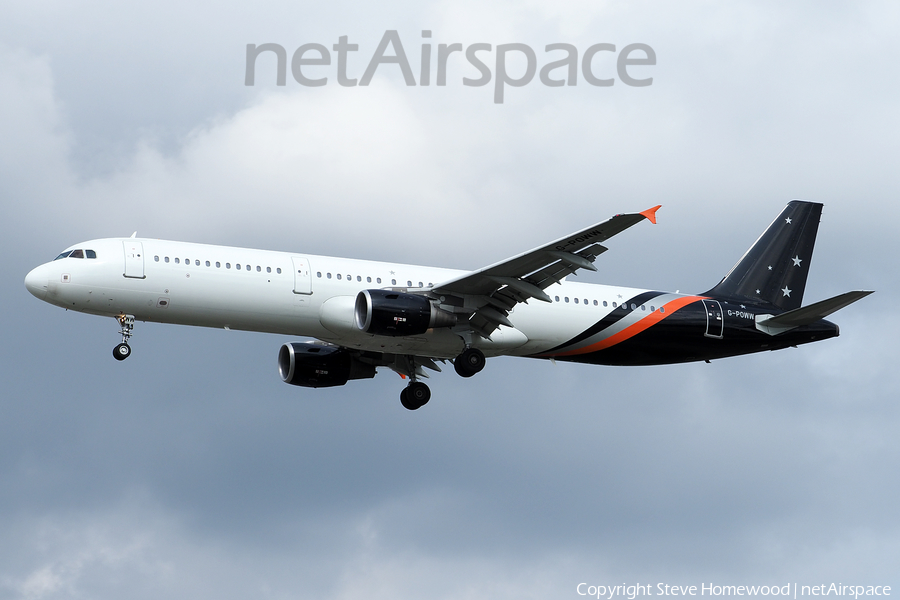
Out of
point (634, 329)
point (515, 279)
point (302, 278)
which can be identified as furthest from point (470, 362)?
point (634, 329)

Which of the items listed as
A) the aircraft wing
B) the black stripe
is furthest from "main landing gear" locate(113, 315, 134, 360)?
the black stripe

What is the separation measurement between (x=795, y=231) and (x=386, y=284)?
1919cm

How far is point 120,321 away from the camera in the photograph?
38094mm

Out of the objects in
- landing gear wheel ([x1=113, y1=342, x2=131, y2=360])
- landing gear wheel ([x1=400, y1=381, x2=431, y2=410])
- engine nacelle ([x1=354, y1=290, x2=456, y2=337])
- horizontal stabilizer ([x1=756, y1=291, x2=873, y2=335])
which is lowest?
landing gear wheel ([x1=400, y1=381, x2=431, y2=410])

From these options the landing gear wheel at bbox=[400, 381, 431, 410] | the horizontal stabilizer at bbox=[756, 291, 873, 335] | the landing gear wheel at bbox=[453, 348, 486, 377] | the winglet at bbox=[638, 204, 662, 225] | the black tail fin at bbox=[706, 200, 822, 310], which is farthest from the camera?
the black tail fin at bbox=[706, 200, 822, 310]

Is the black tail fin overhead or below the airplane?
overhead

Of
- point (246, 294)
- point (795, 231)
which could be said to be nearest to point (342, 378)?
point (246, 294)

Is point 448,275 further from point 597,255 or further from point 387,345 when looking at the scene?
point 597,255

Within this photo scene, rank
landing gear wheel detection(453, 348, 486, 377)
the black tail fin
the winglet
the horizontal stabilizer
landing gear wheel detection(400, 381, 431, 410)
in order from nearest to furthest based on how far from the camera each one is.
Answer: the winglet
landing gear wheel detection(453, 348, 486, 377)
the horizontal stabilizer
landing gear wheel detection(400, 381, 431, 410)
the black tail fin

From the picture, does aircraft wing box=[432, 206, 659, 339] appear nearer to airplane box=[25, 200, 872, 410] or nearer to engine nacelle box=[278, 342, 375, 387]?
airplane box=[25, 200, 872, 410]

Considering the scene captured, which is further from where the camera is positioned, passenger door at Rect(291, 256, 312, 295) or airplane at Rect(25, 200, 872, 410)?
passenger door at Rect(291, 256, 312, 295)

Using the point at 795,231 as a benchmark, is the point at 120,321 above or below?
below

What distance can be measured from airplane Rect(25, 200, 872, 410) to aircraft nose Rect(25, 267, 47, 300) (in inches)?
1.3

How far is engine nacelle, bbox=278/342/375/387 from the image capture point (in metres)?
44.8
